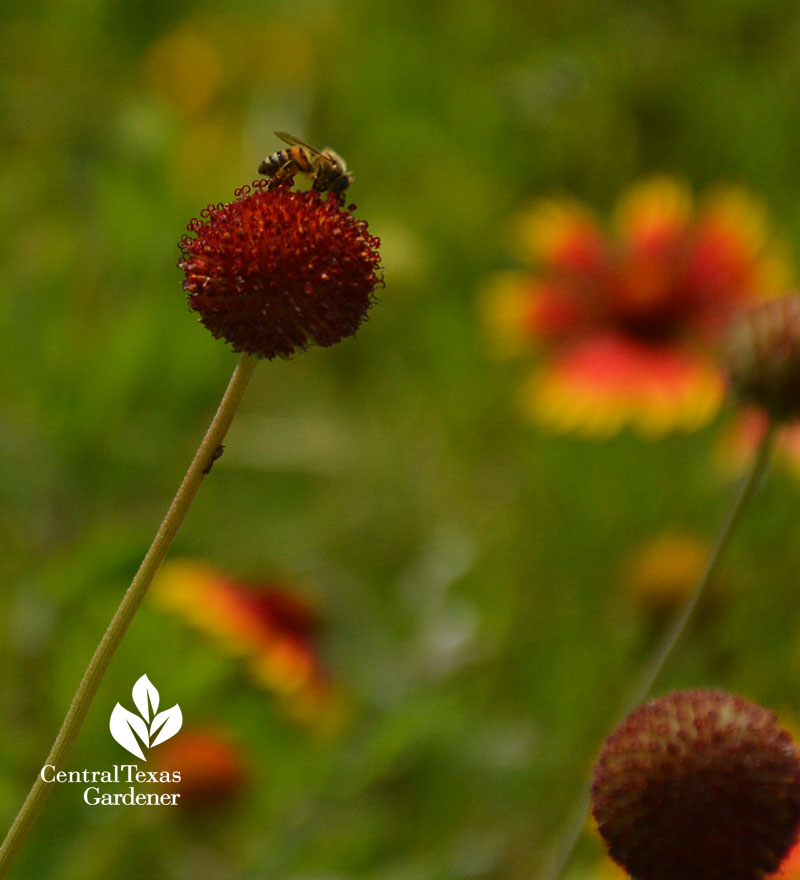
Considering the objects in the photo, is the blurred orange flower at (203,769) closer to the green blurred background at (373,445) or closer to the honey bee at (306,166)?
the green blurred background at (373,445)

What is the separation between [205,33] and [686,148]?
2.34 ft

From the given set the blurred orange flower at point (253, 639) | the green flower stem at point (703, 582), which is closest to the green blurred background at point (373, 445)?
the blurred orange flower at point (253, 639)

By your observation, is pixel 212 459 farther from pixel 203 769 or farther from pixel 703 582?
pixel 203 769

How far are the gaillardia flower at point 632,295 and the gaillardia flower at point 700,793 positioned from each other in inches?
30.5

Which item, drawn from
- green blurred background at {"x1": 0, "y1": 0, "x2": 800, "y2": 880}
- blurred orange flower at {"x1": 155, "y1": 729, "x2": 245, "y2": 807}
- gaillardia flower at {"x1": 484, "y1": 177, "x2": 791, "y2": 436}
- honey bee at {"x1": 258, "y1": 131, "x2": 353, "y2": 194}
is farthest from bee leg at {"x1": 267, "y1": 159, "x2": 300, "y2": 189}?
gaillardia flower at {"x1": 484, "y1": 177, "x2": 791, "y2": 436}

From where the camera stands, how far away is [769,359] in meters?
0.60

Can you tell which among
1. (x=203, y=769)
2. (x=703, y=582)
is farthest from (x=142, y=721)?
(x=703, y=582)

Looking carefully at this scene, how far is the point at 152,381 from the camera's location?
88cm

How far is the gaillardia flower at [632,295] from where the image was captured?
3.84 ft

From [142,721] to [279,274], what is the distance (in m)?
0.33

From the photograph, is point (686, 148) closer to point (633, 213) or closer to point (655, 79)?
point (655, 79)

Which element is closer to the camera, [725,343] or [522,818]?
[725,343]

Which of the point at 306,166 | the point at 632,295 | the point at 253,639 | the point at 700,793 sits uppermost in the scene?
the point at 632,295

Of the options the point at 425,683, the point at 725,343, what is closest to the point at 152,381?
the point at 425,683
